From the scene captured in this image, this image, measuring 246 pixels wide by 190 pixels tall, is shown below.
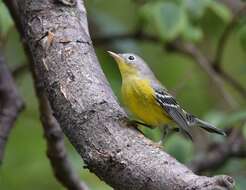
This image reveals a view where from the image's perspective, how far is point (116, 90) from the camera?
495cm

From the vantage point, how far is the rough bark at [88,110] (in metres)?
1.88

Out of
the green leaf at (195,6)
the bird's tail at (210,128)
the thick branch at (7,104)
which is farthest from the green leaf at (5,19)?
the bird's tail at (210,128)

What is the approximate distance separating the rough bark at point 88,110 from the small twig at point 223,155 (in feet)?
7.44

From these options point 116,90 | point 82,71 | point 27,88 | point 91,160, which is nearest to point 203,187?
point 91,160

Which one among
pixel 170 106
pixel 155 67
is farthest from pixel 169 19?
pixel 155 67

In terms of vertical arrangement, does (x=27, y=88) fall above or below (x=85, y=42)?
below

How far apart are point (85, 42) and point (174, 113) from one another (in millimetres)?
1691

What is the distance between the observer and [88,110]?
2.14m

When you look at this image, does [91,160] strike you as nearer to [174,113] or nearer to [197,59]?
[174,113]

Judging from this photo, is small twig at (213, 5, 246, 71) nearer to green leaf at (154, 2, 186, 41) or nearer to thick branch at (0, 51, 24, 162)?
green leaf at (154, 2, 186, 41)

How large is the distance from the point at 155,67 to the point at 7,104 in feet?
8.06

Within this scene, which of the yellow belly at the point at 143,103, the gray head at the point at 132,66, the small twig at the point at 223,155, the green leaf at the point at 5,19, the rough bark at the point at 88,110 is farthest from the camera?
the small twig at the point at 223,155

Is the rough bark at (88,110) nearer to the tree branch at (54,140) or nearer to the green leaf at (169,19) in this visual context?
the tree branch at (54,140)

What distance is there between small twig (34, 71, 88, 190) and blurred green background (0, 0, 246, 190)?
1.45 feet
